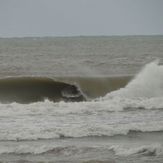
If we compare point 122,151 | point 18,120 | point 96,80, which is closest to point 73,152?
point 122,151

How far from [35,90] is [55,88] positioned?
928 mm

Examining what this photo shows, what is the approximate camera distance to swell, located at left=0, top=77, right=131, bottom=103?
18141 mm

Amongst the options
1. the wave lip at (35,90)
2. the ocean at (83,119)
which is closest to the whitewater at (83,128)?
the ocean at (83,119)

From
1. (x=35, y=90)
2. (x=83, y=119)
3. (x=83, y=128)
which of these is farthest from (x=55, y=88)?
(x=83, y=128)

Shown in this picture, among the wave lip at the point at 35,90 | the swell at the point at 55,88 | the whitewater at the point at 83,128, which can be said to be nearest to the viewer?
the whitewater at the point at 83,128

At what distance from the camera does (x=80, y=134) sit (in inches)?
439

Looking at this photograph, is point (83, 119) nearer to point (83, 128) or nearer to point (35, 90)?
point (83, 128)

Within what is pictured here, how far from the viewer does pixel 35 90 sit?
19391 millimetres

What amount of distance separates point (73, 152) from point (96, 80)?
1210 cm

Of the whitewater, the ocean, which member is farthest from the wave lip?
the whitewater

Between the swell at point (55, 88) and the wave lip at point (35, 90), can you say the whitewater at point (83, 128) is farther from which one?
the swell at point (55, 88)

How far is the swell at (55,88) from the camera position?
1814 cm

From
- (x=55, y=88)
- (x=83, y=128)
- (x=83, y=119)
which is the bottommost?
(x=83, y=128)

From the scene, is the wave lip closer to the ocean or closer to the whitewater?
the ocean
